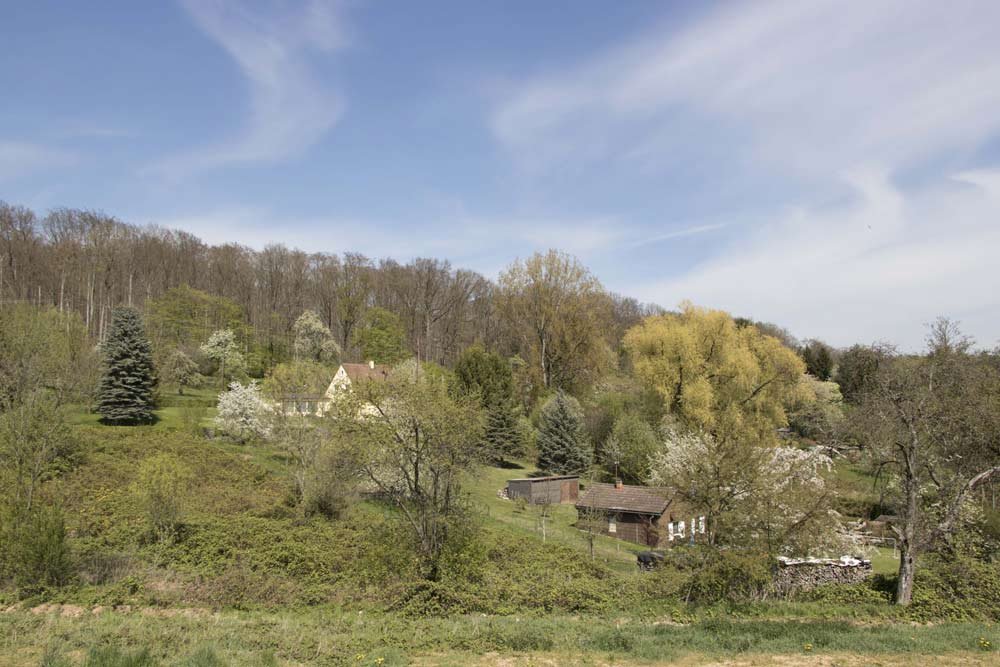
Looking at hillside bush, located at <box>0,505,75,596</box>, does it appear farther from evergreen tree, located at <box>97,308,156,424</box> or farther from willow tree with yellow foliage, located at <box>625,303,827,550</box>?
willow tree with yellow foliage, located at <box>625,303,827,550</box>

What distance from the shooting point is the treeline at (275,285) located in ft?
181

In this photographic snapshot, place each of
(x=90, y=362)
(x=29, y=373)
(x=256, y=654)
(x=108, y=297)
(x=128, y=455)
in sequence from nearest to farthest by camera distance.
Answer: (x=256, y=654)
(x=29, y=373)
(x=128, y=455)
(x=90, y=362)
(x=108, y=297)

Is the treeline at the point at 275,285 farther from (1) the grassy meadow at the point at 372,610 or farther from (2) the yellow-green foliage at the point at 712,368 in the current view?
(1) the grassy meadow at the point at 372,610

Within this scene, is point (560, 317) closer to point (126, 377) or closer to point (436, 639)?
point (126, 377)

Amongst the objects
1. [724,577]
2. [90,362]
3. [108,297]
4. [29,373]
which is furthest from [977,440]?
[108,297]

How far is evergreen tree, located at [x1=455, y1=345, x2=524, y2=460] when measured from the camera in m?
42.4

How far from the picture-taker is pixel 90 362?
36062 millimetres

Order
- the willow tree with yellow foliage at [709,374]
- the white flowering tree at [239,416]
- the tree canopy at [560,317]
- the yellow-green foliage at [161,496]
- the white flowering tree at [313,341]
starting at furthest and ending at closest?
the white flowering tree at [313,341] < the tree canopy at [560,317] < the willow tree with yellow foliage at [709,374] < the white flowering tree at [239,416] < the yellow-green foliage at [161,496]

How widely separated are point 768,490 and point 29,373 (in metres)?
20.5

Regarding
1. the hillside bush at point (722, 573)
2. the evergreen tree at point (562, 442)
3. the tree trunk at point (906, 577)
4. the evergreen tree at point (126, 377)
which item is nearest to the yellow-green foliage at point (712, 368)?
the evergreen tree at point (562, 442)

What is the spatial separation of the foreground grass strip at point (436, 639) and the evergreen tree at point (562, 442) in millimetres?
27083

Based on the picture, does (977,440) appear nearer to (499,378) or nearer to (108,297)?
(499,378)

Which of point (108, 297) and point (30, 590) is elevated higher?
point (108, 297)

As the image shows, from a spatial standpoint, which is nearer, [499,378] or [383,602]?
[383,602]
